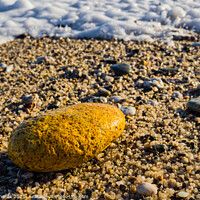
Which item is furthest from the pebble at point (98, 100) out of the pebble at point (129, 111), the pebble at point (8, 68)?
the pebble at point (8, 68)

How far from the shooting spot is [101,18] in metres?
6.54

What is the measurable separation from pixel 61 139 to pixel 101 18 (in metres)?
5.56

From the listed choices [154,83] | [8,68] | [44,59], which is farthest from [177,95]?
[8,68]

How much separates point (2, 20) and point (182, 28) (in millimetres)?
5841

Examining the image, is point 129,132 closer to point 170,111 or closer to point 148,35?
point 170,111

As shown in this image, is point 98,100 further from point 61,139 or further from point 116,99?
point 61,139

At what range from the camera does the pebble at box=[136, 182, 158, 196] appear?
1.78 metres

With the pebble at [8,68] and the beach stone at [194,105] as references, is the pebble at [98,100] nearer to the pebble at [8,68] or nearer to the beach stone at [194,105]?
the beach stone at [194,105]

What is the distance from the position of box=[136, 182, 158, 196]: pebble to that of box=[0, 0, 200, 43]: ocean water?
4420 millimetres

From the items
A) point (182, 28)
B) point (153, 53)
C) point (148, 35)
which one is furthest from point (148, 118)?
point (182, 28)

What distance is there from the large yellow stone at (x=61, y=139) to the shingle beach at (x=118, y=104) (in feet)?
0.61

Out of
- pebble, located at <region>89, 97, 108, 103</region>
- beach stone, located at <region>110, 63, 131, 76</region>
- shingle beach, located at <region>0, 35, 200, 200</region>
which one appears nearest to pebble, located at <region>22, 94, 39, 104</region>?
shingle beach, located at <region>0, 35, 200, 200</region>

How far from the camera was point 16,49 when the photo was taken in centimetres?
500

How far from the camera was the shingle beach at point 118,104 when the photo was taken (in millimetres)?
1876
